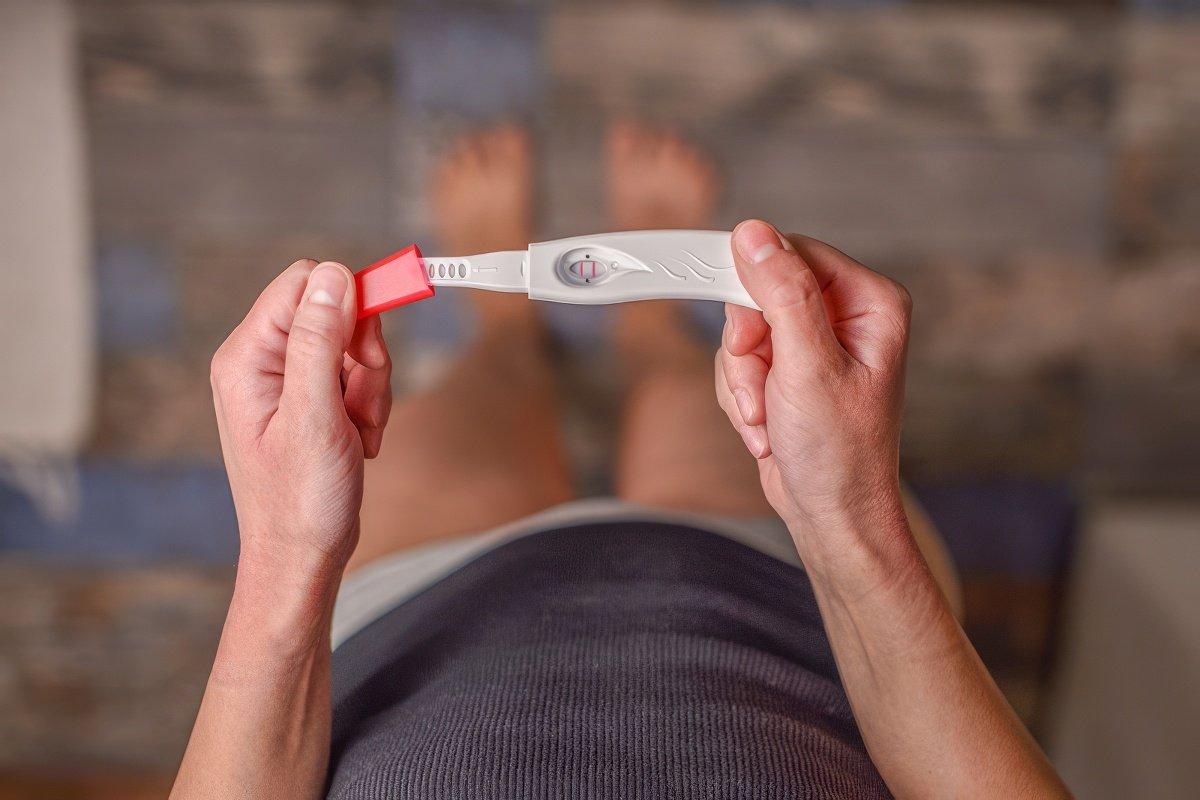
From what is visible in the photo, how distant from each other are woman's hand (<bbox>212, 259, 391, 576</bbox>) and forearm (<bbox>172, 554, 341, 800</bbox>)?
0.05ft

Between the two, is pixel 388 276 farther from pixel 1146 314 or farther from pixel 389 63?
pixel 1146 314

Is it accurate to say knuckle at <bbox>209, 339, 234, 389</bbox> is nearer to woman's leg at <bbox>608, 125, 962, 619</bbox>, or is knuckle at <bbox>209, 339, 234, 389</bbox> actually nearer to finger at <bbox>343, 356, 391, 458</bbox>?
finger at <bbox>343, 356, 391, 458</bbox>

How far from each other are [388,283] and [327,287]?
0.04 m

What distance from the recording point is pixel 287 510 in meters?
0.49

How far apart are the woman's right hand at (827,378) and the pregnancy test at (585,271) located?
3 centimetres

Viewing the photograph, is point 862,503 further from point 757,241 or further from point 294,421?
point 294,421

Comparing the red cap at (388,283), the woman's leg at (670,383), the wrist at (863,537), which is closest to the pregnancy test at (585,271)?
the red cap at (388,283)

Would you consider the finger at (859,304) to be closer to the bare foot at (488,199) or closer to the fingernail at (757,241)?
the fingernail at (757,241)

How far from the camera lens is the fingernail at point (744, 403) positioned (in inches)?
20.1

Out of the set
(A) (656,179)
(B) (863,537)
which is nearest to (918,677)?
(B) (863,537)

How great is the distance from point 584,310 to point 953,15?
22.1 inches

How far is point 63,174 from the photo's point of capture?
1.10 meters

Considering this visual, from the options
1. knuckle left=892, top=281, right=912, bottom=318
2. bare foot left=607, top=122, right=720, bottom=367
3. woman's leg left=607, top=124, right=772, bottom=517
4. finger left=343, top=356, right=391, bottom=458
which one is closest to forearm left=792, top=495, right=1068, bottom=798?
knuckle left=892, top=281, right=912, bottom=318

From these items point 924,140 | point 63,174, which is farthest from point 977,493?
point 63,174
